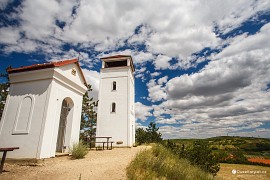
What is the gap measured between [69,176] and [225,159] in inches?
2071

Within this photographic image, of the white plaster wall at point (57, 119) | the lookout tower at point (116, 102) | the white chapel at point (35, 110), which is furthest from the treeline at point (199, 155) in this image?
the white chapel at point (35, 110)

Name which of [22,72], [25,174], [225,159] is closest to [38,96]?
[22,72]

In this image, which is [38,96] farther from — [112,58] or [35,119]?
[112,58]

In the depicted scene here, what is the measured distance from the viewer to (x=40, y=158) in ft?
26.2

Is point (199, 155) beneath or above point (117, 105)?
beneath

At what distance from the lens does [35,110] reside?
893 centimetres

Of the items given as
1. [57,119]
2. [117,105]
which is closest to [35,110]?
[57,119]

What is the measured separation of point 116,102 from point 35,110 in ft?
37.1

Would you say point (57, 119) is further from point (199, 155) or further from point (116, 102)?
point (199, 155)

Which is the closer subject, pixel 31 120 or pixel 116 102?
pixel 31 120

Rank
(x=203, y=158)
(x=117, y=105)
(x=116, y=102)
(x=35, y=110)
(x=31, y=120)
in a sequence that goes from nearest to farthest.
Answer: (x=31, y=120)
(x=35, y=110)
(x=203, y=158)
(x=117, y=105)
(x=116, y=102)

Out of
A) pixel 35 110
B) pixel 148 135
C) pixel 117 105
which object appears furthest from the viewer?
pixel 148 135

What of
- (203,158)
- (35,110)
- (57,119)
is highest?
(35,110)

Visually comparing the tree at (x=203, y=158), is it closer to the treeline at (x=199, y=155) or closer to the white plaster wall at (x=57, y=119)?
the treeline at (x=199, y=155)
